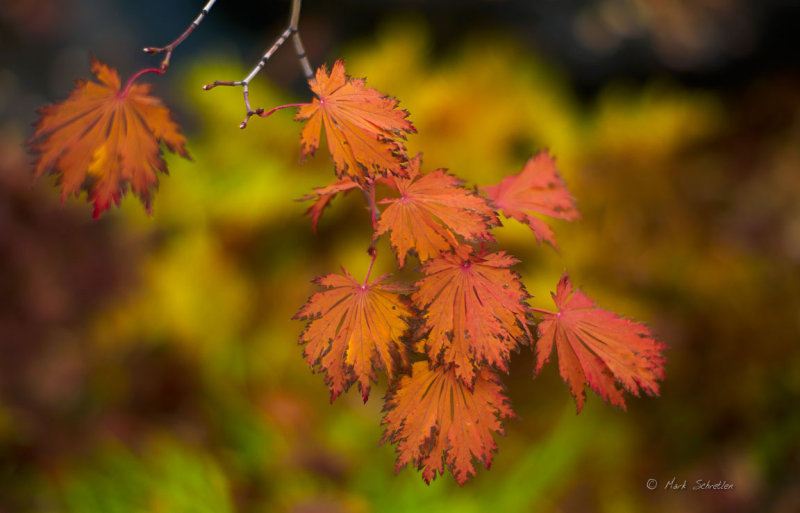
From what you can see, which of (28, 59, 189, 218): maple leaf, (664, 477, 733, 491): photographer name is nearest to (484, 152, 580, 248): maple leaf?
(28, 59, 189, 218): maple leaf

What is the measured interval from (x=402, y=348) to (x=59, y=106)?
293 millimetres

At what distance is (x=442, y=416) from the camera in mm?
438

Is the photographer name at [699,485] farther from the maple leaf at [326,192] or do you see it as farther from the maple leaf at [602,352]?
the maple leaf at [326,192]

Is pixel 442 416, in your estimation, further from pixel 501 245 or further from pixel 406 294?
pixel 501 245

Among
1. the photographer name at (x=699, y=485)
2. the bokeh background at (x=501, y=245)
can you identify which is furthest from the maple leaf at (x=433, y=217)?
the photographer name at (x=699, y=485)

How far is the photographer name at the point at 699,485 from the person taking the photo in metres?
1.48

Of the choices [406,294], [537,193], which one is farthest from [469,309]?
[537,193]

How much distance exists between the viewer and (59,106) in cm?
45

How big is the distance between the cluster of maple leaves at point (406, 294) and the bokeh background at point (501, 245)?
0.88m

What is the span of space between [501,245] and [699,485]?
29.1 inches

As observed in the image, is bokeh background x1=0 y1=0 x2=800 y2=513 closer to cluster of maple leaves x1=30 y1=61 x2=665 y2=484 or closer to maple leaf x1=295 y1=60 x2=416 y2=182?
cluster of maple leaves x1=30 y1=61 x2=665 y2=484

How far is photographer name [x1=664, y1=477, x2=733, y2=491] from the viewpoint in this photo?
1.48 meters

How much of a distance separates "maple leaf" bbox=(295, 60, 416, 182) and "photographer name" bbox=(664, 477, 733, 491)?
1365 millimetres

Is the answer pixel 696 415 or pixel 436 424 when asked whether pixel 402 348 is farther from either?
pixel 696 415
